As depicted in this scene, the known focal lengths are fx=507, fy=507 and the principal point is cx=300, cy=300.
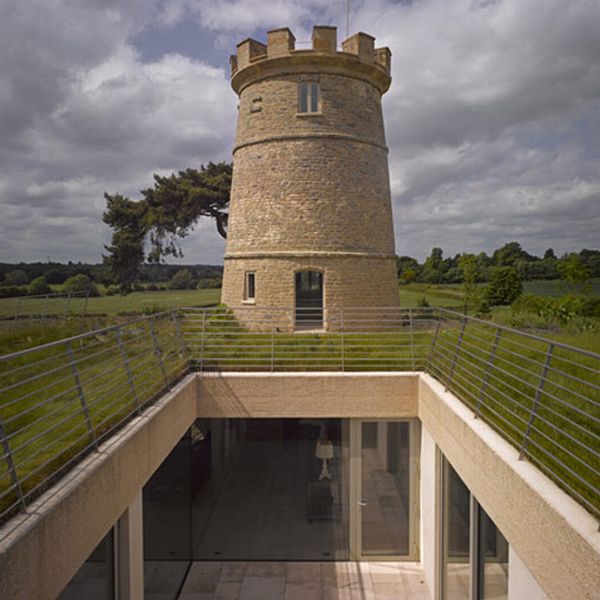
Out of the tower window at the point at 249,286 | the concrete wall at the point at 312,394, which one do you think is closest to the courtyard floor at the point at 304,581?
the concrete wall at the point at 312,394

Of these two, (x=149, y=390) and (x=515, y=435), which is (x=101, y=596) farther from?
(x=515, y=435)

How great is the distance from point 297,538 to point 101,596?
4626 mm

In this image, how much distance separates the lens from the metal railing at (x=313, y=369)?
3.55 meters

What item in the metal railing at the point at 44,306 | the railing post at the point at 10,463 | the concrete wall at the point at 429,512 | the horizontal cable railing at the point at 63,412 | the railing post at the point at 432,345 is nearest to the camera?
the railing post at the point at 10,463

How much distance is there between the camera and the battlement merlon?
12773 millimetres

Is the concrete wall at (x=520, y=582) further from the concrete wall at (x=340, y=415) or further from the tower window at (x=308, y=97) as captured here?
the tower window at (x=308, y=97)

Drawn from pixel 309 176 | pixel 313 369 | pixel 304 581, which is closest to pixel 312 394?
pixel 313 369

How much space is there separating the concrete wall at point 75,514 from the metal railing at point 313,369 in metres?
0.14

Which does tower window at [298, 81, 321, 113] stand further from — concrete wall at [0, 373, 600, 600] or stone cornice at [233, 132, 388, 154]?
concrete wall at [0, 373, 600, 600]

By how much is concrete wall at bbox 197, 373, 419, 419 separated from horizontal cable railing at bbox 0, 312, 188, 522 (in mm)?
813

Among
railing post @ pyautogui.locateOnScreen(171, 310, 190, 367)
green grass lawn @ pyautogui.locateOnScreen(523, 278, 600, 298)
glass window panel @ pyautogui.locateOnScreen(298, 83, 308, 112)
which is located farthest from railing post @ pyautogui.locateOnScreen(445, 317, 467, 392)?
green grass lawn @ pyautogui.locateOnScreen(523, 278, 600, 298)

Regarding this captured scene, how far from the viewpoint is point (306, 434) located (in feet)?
29.4

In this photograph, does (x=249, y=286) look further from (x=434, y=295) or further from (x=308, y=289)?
(x=434, y=295)

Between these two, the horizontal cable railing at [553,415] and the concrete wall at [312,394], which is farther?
the concrete wall at [312,394]
